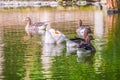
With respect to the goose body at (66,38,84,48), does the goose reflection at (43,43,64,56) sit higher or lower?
lower

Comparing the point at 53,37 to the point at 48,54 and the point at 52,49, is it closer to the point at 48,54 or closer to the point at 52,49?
the point at 52,49

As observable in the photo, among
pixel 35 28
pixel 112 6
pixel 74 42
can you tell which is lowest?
pixel 35 28

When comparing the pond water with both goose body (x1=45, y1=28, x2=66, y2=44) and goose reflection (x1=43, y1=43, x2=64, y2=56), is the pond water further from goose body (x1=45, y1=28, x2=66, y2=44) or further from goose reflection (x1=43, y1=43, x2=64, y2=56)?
goose body (x1=45, y1=28, x2=66, y2=44)

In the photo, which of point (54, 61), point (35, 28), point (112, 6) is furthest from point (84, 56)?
point (112, 6)

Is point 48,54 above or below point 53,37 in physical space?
below

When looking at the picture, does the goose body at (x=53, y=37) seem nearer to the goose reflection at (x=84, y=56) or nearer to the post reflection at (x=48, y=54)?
the post reflection at (x=48, y=54)

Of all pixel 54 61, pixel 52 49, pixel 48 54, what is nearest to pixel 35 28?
pixel 52 49

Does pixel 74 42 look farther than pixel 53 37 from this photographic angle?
No

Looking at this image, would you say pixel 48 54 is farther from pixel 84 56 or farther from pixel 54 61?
pixel 54 61

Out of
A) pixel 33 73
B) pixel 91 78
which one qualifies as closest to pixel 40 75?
pixel 33 73

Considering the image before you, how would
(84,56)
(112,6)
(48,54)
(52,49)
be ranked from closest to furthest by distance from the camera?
(84,56) < (48,54) < (52,49) < (112,6)

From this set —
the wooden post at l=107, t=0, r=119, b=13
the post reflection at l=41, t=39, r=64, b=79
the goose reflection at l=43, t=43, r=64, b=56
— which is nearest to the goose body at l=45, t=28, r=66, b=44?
the post reflection at l=41, t=39, r=64, b=79

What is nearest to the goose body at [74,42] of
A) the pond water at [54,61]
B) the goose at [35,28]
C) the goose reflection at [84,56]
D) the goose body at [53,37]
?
the pond water at [54,61]

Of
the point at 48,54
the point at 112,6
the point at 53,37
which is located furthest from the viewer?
the point at 112,6
